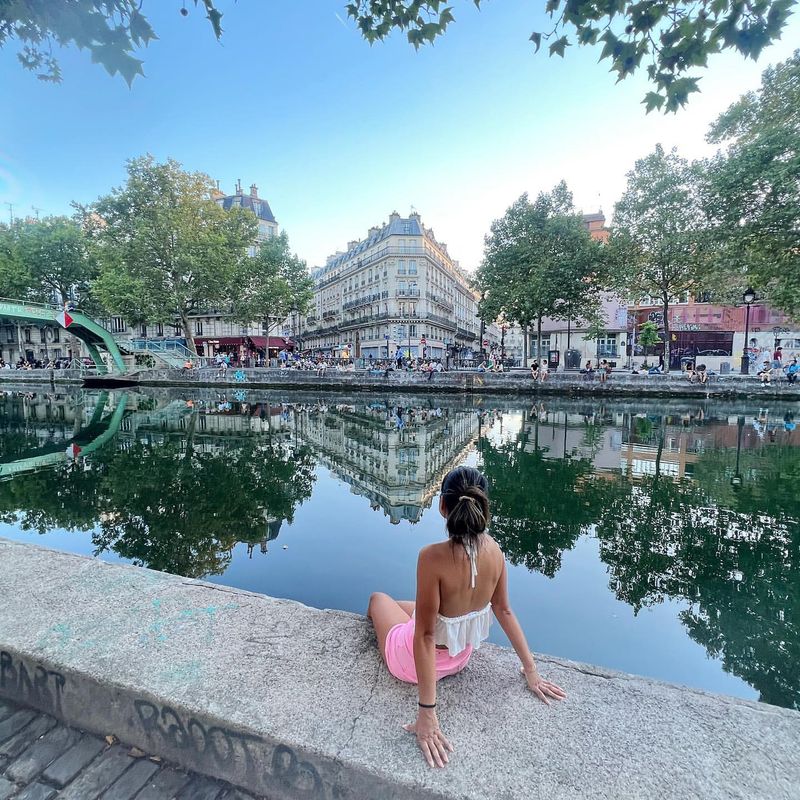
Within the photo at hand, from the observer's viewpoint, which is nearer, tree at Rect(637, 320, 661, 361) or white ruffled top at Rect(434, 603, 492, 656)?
white ruffled top at Rect(434, 603, 492, 656)

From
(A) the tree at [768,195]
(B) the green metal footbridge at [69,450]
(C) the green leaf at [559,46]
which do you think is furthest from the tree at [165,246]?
(C) the green leaf at [559,46]

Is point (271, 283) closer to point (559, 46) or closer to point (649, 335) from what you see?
point (649, 335)

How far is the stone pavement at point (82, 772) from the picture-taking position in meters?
1.77

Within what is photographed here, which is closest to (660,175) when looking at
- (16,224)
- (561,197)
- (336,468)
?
(561,197)

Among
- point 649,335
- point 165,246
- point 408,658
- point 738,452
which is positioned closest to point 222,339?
point 165,246

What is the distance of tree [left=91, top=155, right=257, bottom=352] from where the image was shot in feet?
101

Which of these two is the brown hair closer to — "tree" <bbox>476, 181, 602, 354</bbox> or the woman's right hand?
the woman's right hand

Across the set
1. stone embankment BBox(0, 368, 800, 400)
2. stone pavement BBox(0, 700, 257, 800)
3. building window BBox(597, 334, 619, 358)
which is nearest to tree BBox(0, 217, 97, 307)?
stone embankment BBox(0, 368, 800, 400)

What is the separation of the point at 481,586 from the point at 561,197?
104ft

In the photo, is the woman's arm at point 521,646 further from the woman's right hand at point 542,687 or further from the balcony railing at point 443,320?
the balcony railing at point 443,320

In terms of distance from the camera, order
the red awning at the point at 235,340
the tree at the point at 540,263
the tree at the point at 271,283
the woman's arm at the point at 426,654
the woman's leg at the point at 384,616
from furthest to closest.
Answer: the red awning at the point at 235,340 → the tree at the point at 271,283 → the tree at the point at 540,263 → the woman's leg at the point at 384,616 → the woman's arm at the point at 426,654

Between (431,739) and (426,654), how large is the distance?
0.28m

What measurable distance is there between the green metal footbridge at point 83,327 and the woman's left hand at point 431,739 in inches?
1412

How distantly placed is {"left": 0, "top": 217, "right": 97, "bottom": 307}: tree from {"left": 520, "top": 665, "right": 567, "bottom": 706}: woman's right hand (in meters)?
50.4
